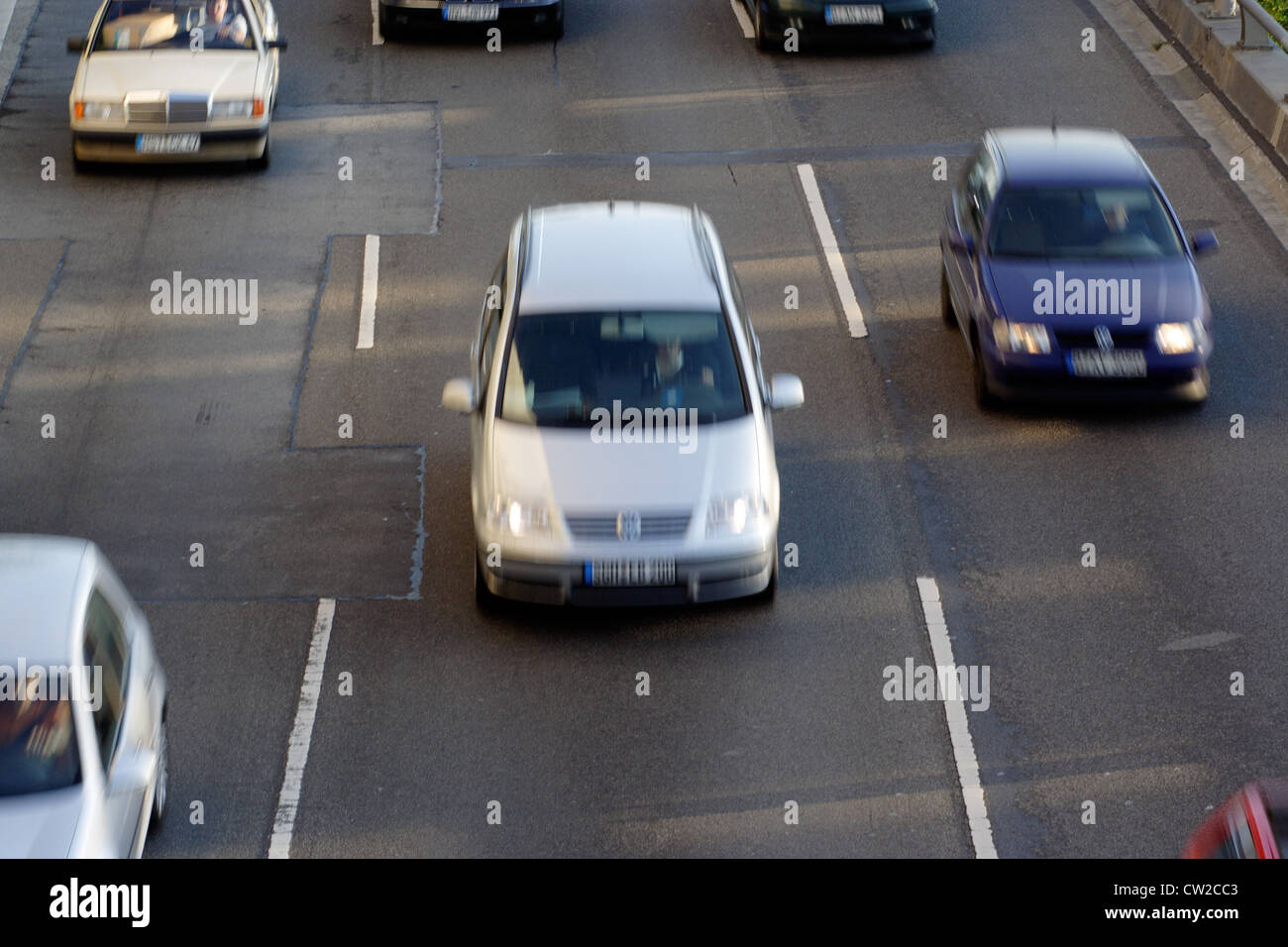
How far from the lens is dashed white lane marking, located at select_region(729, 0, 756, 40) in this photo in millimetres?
23031

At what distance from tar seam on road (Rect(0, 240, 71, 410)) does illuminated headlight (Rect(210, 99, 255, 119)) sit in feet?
7.20

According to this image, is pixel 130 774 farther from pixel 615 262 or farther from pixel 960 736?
pixel 615 262

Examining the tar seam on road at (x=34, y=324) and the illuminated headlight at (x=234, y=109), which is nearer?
the tar seam on road at (x=34, y=324)

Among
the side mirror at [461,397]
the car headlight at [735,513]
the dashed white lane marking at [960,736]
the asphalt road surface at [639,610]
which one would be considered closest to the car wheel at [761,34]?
the asphalt road surface at [639,610]

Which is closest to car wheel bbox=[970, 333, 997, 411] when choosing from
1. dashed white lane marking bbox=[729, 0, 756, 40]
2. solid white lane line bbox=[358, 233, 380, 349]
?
solid white lane line bbox=[358, 233, 380, 349]

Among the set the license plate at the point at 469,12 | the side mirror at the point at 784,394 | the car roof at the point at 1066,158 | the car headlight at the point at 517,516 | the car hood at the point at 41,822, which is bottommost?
the license plate at the point at 469,12

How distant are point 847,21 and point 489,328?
11.5m

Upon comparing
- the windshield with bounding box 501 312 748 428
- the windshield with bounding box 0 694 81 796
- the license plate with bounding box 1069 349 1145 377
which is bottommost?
the license plate with bounding box 1069 349 1145 377

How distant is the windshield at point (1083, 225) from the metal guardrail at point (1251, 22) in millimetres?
6243

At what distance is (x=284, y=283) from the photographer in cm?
1598

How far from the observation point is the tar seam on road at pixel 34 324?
557 inches

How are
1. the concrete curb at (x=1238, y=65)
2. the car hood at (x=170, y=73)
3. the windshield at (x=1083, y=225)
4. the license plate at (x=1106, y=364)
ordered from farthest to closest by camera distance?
the concrete curb at (x=1238, y=65) → the car hood at (x=170, y=73) → the windshield at (x=1083, y=225) → the license plate at (x=1106, y=364)

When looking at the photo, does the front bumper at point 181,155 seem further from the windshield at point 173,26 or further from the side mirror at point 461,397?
the side mirror at point 461,397

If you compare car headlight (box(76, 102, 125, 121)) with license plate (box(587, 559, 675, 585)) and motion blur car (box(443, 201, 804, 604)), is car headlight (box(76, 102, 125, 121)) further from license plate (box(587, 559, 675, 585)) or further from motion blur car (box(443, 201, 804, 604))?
license plate (box(587, 559, 675, 585))
